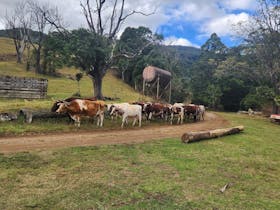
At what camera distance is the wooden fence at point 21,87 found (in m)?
20.4

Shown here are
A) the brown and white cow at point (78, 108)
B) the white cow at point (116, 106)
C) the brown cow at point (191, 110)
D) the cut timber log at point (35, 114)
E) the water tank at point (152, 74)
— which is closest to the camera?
the cut timber log at point (35, 114)

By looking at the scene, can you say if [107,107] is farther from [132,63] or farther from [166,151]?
[132,63]

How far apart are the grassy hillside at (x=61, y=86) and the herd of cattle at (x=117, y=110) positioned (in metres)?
2.39

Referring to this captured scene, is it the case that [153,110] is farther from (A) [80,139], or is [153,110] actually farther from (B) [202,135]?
(A) [80,139]

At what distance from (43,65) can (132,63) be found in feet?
52.3

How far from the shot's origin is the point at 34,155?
341 inches

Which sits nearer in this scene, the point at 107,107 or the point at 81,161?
the point at 81,161

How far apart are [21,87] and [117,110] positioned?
9.42m

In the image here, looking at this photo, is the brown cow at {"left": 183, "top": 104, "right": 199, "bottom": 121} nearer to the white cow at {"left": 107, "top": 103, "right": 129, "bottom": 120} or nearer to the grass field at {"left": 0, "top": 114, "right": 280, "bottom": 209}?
the white cow at {"left": 107, "top": 103, "right": 129, "bottom": 120}

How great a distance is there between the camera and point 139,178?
7.43 m

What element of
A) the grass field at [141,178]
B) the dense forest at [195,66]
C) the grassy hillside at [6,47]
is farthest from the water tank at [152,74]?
the grassy hillside at [6,47]

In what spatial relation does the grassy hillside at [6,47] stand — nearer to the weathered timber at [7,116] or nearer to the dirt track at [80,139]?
the weathered timber at [7,116]

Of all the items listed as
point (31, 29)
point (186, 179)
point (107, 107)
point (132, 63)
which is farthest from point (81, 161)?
point (31, 29)

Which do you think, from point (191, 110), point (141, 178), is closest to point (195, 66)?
point (191, 110)
